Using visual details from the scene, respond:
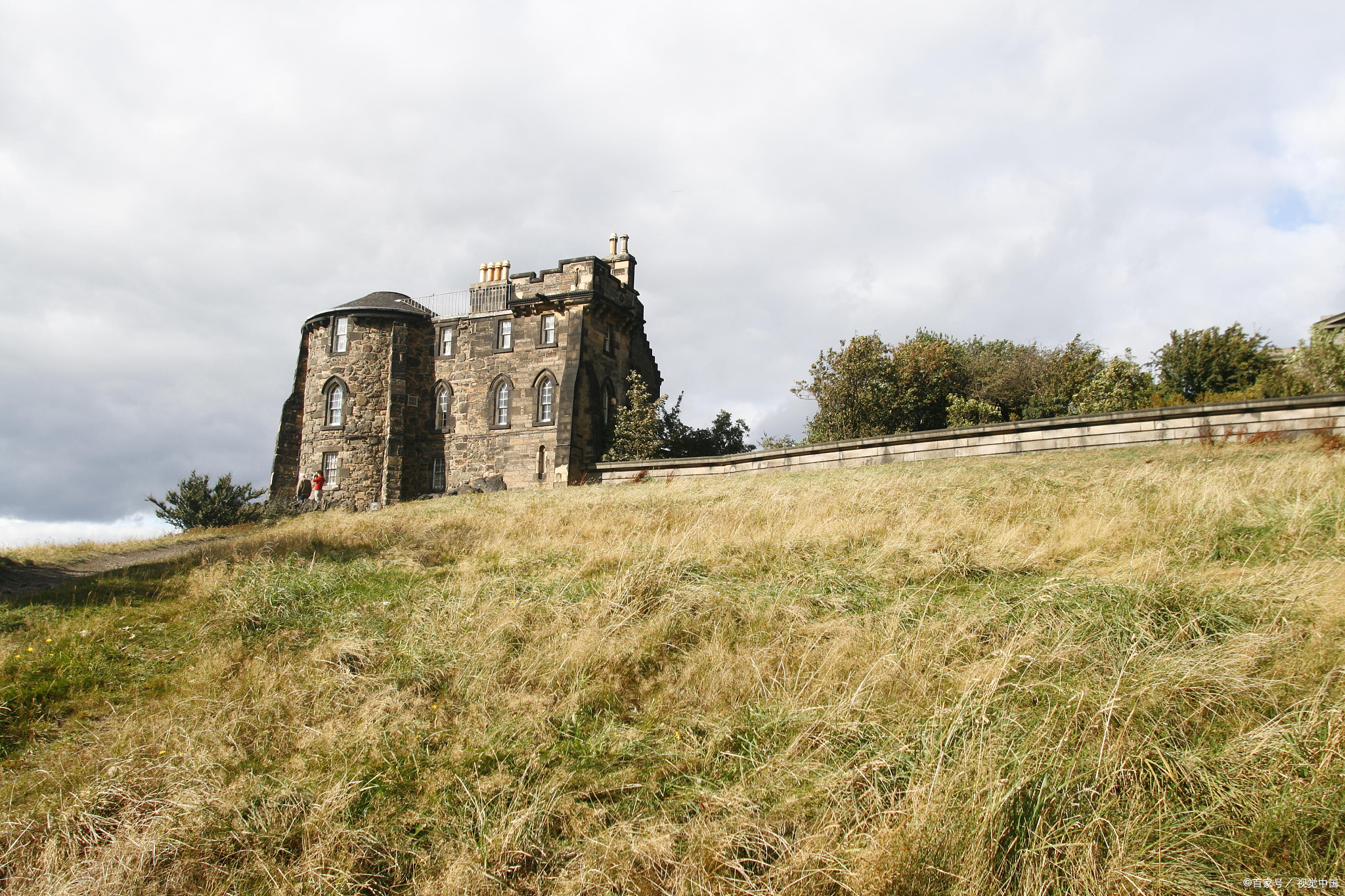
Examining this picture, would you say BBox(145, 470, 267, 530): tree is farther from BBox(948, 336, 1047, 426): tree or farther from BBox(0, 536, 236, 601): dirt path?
BBox(948, 336, 1047, 426): tree

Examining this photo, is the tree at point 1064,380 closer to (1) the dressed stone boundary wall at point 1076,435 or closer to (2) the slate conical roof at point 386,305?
(1) the dressed stone boundary wall at point 1076,435

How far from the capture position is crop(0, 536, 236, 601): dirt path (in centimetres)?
1188

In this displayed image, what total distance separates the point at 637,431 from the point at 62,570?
18.1 metres

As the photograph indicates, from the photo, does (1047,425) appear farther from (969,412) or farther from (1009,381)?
(1009,381)

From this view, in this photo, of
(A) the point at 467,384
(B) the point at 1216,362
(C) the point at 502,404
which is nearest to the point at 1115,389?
(B) the point at 1216,362

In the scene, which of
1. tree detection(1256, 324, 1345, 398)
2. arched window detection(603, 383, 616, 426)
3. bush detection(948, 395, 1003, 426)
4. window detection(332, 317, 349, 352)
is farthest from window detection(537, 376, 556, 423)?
tree detection(1256, 324, 1345, 398)

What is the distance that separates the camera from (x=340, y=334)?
105 ft

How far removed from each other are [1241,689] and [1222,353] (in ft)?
86.8

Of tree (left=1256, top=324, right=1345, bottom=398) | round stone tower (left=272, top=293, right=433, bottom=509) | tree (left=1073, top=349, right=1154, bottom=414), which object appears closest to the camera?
tree (left=1256, top=324, right=1345, bottom=398)

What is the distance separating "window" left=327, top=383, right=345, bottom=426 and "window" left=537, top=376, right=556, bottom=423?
9.07 metres

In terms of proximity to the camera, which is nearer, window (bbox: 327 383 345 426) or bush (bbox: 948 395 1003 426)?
bush (bbox: 948 395 1003 426)

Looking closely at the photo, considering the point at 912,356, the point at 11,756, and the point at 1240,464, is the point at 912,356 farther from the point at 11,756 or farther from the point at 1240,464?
the point at 11,756

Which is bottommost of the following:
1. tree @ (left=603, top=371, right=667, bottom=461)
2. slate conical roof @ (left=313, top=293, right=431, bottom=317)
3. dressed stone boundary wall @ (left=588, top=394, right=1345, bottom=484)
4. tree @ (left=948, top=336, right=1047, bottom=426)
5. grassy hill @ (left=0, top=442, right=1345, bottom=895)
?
grassy hill @ (left=0, top=442, right=1345, bottom=895)

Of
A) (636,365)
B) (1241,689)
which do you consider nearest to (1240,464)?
(1241,689)
